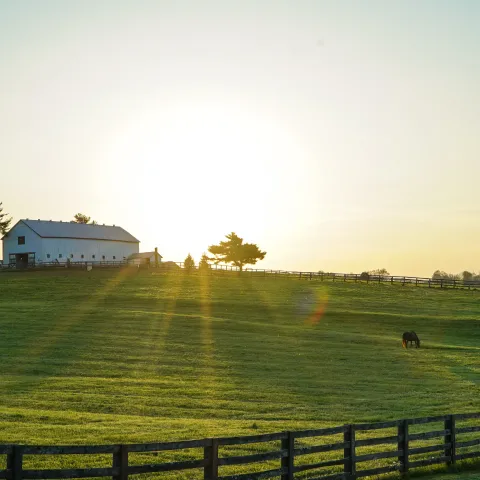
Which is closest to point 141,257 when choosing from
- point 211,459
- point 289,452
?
point 289,452

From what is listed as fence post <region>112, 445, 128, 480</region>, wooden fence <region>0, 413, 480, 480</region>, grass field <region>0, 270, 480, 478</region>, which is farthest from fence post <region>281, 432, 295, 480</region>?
grass field <region>0, 270, 480, 478</region>

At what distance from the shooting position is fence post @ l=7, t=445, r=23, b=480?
11.5 m

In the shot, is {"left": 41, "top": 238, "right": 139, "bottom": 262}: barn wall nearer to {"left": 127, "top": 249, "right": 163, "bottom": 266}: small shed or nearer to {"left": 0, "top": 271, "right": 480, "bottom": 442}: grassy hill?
{"left": 127, "top": 249, "right": 163, "bottom": 266}: small shed

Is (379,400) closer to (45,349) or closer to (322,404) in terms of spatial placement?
(322,404)

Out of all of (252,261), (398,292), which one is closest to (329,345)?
(398,292)

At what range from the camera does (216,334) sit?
171ft

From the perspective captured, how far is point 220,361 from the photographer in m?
40.9

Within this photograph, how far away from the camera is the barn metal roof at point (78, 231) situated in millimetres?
118113

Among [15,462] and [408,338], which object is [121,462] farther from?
[408,338]

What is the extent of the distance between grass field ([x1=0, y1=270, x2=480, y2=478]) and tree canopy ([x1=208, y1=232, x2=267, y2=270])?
67.5m

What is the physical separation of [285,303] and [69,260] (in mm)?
52285

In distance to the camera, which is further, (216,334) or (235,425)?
(216,334)

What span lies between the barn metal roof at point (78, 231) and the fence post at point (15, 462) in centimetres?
10782

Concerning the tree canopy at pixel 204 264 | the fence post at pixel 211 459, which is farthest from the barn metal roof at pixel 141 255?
the fence post at pixel 211 459
